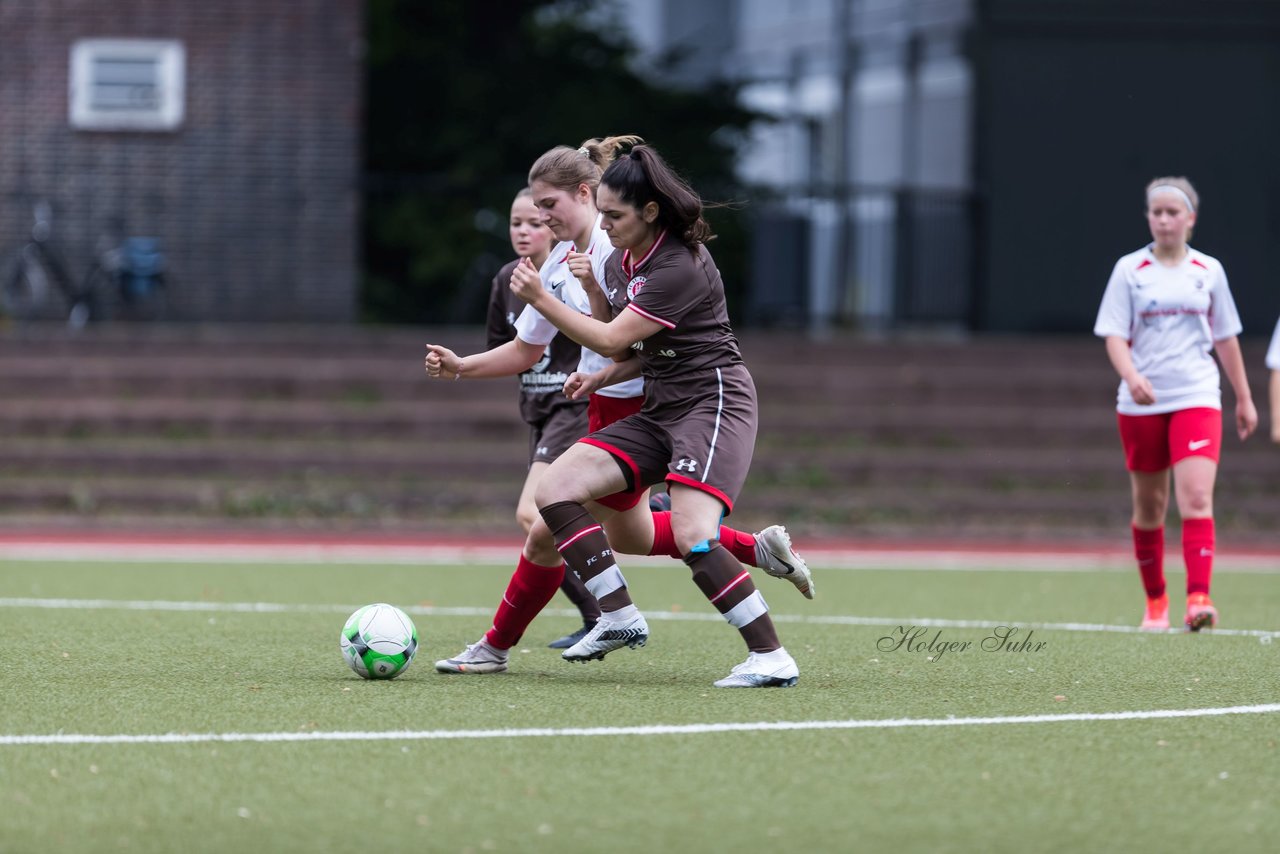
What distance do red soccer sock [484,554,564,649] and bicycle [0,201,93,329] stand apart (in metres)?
12.5

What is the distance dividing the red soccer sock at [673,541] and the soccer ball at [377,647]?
106 cm

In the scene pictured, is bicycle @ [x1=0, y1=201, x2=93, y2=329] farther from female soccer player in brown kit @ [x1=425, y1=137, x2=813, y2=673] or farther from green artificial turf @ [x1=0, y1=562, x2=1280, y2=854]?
female soccer player in brown kit @ [x1=425, y1=137, x2=813, y2=673]

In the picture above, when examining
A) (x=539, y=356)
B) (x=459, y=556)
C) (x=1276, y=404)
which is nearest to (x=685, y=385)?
(x=539, y=356)

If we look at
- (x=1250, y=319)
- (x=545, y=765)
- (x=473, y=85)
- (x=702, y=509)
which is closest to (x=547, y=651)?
(x=702, y=509)

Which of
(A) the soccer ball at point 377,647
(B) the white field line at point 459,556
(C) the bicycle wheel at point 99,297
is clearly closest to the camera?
(A) the soccer ball at point 377,647

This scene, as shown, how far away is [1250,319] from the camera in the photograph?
20516mm

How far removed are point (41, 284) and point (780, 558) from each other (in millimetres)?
14288

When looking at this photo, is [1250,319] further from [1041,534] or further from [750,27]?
[750,27]

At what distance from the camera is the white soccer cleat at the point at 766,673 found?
21.0 ft

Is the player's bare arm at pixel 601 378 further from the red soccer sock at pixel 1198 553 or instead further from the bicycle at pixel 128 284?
the bicycle at pixel 128 284

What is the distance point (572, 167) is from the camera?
6766mm

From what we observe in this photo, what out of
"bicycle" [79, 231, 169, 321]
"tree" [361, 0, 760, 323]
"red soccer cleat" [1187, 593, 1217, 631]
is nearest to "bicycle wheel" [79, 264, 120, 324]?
"bicycle" [79, 231, 169, 321]

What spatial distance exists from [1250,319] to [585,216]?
15235 millimetres

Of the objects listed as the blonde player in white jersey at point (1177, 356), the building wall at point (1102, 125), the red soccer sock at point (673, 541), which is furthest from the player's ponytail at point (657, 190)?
the building wall at point (1102, 125)
